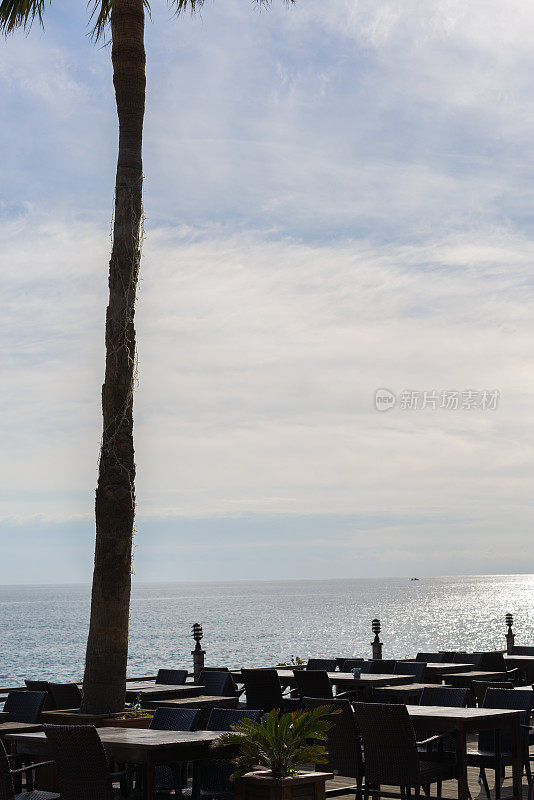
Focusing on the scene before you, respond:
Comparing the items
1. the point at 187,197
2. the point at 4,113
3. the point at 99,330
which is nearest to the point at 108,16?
the point at 4,113

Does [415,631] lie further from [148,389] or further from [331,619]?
[148,389]

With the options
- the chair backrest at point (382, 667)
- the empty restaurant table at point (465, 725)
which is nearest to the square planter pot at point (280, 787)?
the empty restaurant table at point (465, 725)

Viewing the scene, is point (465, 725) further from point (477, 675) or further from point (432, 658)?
point (432, 658)

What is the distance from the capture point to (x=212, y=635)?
9156 cm

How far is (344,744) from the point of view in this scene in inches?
317

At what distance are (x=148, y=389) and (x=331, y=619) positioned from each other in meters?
114

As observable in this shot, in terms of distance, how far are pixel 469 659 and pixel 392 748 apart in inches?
330

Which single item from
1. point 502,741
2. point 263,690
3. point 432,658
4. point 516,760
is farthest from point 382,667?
point 516,760

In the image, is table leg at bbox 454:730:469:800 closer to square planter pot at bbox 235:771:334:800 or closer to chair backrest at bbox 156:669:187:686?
square planter pot at bbox 235:771:334:800

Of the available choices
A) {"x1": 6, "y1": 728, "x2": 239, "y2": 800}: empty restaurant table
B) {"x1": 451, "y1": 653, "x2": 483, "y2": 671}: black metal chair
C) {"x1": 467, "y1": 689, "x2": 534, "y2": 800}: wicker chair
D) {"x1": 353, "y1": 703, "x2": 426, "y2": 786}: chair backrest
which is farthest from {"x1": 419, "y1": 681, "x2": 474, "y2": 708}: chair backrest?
{"x1": 451, "y1": 653, "x2": 483, "y2": 671}: black metal chair

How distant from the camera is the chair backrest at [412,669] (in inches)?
493

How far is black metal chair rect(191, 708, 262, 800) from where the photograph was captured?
22.4ft

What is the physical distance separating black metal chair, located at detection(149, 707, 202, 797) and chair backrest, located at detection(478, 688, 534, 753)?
99.3 inches

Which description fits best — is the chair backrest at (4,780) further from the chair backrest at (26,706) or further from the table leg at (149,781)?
the chair backrest at (26,706)
